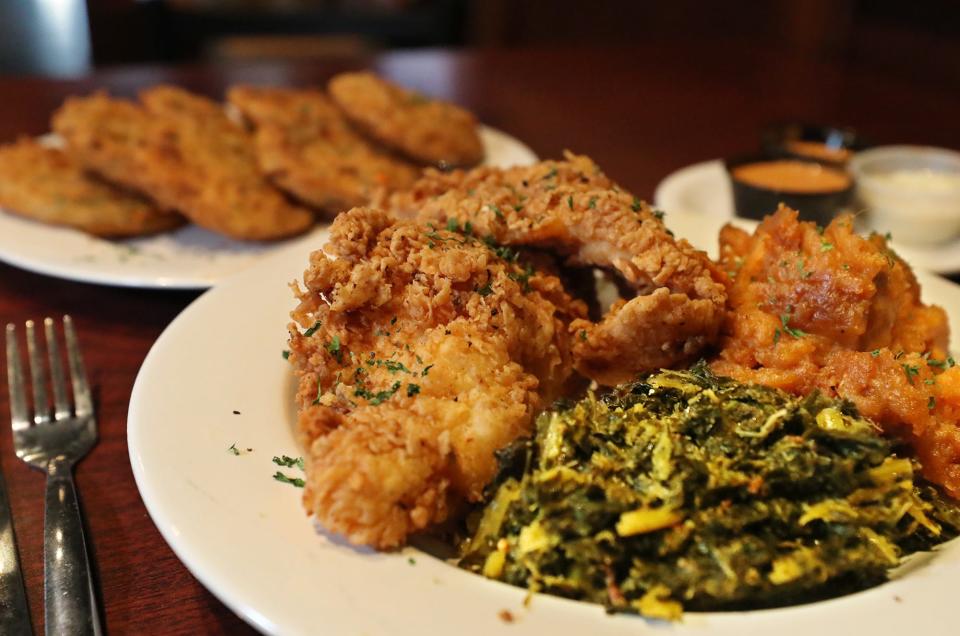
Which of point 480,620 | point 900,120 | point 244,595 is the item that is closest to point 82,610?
point 244,595

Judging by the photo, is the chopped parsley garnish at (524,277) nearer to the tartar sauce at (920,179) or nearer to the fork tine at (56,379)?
the fork tine at (56,379)

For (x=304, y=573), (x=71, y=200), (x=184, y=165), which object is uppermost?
(x=304, y=573)

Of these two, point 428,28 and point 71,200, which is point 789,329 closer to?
point 71,200

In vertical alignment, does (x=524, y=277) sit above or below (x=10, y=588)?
above

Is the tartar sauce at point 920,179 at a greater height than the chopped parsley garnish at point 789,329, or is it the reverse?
the chopped parsley garnish at point 789,329

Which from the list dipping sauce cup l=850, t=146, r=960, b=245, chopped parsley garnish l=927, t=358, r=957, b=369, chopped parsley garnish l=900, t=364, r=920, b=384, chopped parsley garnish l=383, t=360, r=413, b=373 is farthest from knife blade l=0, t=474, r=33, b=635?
dipping sauce cup l=850, t=146, r=960, b=245

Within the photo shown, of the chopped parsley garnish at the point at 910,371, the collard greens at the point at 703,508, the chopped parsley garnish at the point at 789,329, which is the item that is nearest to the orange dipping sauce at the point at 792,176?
the chopped parsley garnish at the point at 789,329

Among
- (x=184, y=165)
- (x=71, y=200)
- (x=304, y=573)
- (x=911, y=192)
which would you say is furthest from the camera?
(x=911, y=192)

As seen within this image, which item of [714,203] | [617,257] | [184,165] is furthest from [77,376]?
[714,203]
